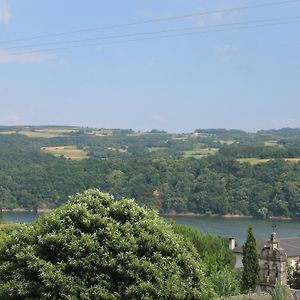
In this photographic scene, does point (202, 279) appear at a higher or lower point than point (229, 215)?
higher

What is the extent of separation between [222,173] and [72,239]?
119705 millimetres

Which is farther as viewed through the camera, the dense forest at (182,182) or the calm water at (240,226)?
the dense forest at (182,182)

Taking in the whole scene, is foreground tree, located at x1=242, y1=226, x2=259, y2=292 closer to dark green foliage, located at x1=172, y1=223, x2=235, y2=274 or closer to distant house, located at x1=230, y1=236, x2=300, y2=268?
dark green foliage, located at x1=172, y1=223, x2=235, y2=274

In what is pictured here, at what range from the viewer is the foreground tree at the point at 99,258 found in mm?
14062

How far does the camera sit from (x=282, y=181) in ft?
395

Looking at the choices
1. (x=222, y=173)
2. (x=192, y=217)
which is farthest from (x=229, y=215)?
(x=222, y=173)

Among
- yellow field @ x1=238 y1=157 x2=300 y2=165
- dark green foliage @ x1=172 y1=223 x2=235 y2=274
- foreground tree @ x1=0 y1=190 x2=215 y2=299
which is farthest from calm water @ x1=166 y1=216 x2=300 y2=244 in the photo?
foreground tree @ x1=0 y1=190 x2=215 y2=299

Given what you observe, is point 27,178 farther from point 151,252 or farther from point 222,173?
point 151,252

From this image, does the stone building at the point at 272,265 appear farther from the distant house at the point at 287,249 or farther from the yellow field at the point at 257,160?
the yellow field at the point at 257,160

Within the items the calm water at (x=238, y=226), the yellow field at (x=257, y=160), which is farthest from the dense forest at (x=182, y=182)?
the calm water at (x=238, y=226)

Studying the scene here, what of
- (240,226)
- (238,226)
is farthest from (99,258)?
(240,226)

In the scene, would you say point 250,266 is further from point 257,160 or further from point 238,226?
point 257,160

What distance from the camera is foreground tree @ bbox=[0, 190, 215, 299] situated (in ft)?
46.1

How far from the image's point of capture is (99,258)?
14.1 m
